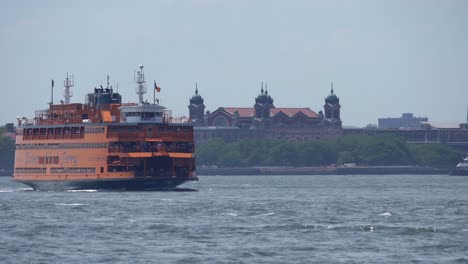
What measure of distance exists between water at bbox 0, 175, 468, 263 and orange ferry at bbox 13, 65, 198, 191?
12.4m

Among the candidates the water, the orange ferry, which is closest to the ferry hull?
the orange ferry

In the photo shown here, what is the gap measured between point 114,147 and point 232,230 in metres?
50.0

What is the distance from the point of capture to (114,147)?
419 feet

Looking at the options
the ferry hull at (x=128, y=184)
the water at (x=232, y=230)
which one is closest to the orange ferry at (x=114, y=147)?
the ferry hull at (x=128, y=184)

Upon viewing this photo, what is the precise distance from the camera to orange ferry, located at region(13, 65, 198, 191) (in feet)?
417

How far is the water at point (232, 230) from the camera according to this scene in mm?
66375

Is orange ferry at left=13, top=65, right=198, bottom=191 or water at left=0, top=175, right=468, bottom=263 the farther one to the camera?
orange ferry at left=13, top=65, right=198, bottom=191

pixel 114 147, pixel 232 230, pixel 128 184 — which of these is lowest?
pixel 232 230

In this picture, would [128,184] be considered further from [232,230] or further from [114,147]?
[232,230]

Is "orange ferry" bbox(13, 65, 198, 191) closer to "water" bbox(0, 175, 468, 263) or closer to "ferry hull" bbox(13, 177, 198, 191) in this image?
"ferry hull" bbox(13, 177, 198, 191)

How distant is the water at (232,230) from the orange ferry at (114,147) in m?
12.4

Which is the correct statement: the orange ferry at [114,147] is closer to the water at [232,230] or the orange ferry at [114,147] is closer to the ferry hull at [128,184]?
the ferry hull at [128,184]

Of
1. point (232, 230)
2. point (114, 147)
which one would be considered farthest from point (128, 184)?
point (232, 230)

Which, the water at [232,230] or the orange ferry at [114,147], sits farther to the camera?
the orange ferry at [114,147]
